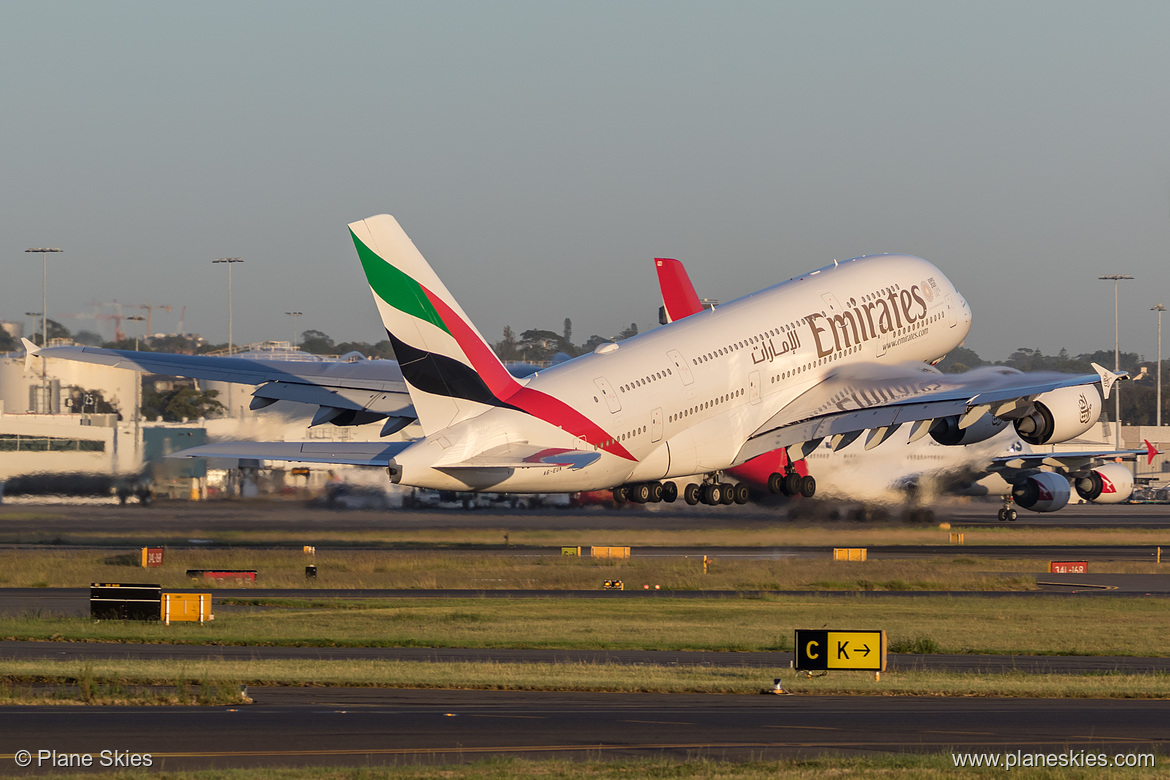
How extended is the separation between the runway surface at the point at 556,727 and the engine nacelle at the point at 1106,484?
242 ft

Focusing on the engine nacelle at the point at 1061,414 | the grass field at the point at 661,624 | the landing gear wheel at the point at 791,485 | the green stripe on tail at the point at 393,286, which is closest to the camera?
the grass field at the point at 661,624

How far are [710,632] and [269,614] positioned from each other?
1243 centimetres

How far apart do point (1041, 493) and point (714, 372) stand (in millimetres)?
46058

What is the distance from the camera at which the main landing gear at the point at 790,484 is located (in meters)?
52.2

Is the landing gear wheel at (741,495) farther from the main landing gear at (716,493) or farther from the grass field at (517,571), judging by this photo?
the grass field at (517,571)

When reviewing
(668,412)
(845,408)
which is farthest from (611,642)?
(845,408)

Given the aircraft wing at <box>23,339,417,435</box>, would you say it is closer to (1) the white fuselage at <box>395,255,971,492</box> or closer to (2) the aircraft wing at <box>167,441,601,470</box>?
(1) the white fuselage at <box>395,255,971,492</box>

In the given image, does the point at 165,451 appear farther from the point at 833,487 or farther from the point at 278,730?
the point at 278,730

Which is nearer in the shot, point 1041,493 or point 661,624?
point 661,624

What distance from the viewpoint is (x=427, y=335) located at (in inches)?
1507

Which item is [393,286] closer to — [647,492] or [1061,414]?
[647,492]

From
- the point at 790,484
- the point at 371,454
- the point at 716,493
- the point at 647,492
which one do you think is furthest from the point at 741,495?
the point at 371,454

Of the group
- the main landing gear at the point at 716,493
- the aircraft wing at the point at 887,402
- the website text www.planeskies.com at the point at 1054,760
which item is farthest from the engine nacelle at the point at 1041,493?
the website text www.planeskies.com at the point at 1054,760

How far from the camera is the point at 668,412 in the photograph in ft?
148
